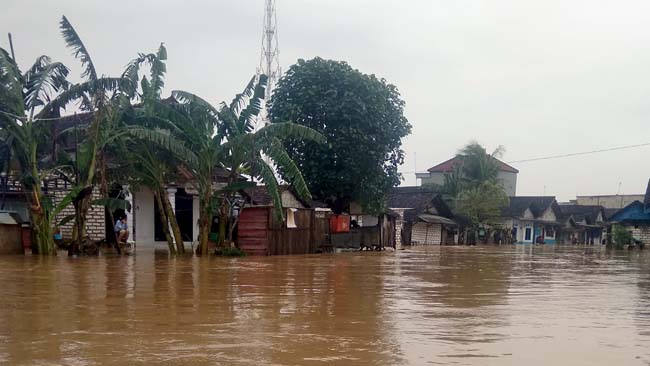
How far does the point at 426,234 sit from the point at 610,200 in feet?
153

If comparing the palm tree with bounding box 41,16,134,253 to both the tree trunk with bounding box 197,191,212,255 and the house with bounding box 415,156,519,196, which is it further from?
the house with bounding box 415,156,519,196

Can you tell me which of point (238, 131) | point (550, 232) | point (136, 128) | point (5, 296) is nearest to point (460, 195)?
point (550, 232)

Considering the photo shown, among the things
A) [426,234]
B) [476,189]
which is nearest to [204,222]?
[426,234]

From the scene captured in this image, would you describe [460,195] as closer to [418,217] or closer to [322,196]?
[418,217]

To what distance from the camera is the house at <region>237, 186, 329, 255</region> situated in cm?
1839

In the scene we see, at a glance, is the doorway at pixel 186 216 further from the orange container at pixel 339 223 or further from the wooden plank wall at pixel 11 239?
the wooden plank wall at pixel 11 239

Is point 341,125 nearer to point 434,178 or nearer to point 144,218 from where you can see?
point 144,218

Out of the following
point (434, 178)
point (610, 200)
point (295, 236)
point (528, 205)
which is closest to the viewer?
point (295, 236)

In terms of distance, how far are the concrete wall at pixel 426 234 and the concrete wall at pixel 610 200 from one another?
4291 cm

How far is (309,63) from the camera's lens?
25578 mm

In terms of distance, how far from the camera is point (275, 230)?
61.3 feet

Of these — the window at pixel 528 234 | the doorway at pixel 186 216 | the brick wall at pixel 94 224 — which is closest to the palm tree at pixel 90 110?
the brick wall at pixel 94 224

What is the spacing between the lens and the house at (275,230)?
Answer: 60.3ft

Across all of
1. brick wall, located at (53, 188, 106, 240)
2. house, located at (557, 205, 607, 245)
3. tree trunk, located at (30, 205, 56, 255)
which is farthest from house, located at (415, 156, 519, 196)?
tree trunk, located at (30, 205, 56, 255)
